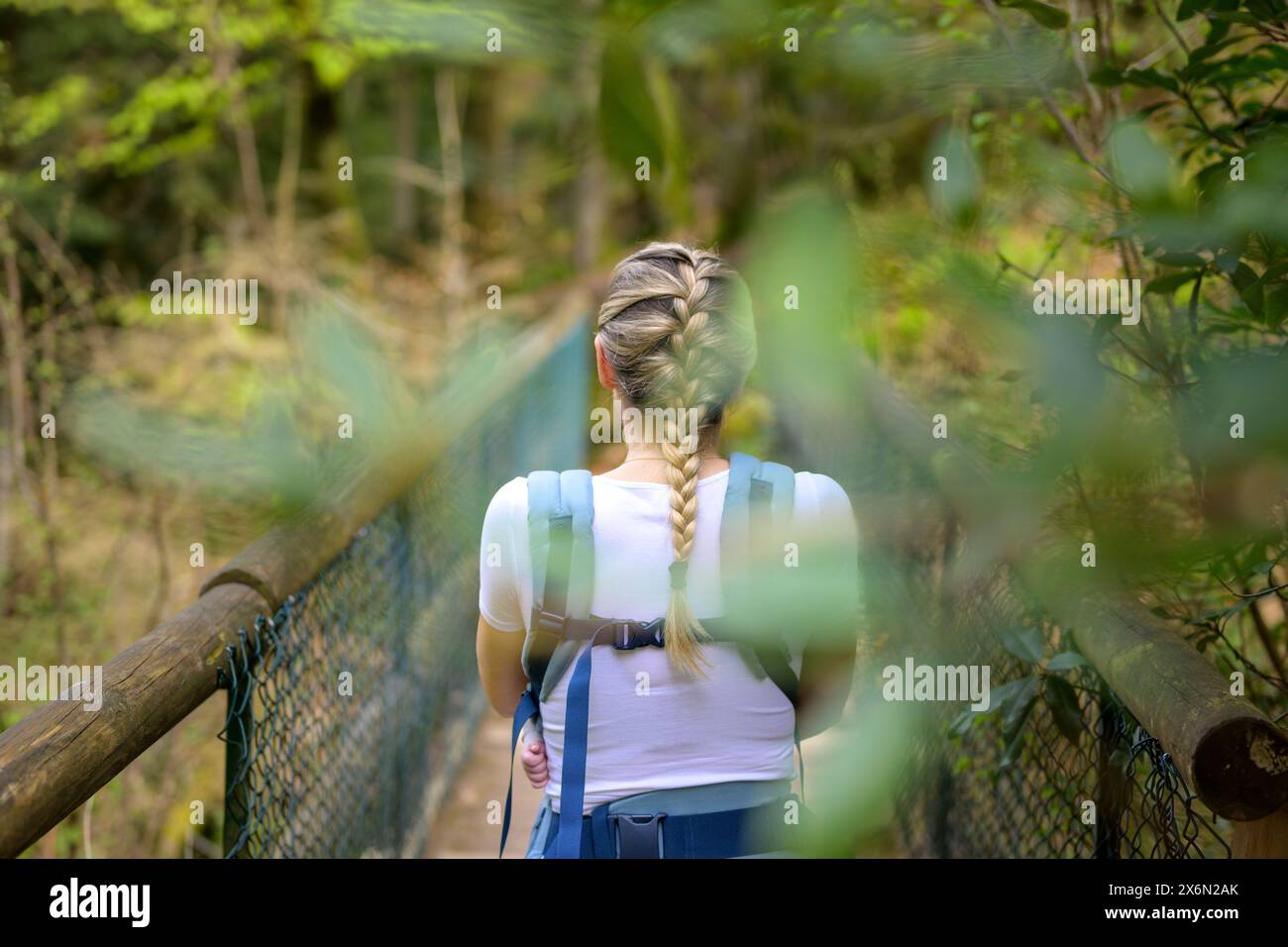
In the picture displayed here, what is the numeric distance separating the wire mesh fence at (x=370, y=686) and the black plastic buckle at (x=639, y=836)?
63 centimetres

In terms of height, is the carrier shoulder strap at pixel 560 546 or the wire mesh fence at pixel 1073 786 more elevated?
the carrier shoulder strap at pixel 560 546

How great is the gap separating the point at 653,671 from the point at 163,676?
61 centimetres

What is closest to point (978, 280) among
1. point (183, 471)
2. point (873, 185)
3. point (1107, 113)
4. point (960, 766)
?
point (183, 471)

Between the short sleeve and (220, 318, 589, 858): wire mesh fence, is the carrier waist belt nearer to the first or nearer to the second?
the short sleeve

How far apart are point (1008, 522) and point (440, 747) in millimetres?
2999

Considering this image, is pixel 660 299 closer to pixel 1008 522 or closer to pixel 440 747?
pixel 1008 522

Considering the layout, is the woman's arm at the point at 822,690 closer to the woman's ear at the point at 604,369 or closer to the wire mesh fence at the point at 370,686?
the woman's ear at the point at 604,369

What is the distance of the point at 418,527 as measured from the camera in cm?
321

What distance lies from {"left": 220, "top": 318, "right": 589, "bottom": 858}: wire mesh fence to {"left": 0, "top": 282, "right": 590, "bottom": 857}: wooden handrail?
58 mm

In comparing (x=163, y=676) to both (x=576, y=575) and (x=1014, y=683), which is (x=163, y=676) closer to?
(x=576, y=575)

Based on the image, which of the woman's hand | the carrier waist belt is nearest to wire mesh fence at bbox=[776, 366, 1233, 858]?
the carrier waist belt

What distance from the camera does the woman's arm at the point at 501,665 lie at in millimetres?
1604

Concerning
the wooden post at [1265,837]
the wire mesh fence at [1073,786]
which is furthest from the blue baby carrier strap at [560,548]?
the wooden post at [1265,837]

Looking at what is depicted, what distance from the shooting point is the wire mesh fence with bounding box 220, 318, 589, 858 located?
1.89m
